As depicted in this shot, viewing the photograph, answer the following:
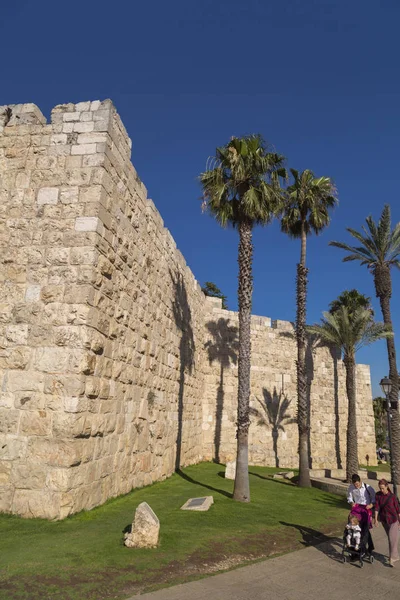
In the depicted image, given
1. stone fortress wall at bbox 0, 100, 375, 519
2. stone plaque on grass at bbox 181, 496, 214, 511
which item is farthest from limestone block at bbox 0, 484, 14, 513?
stone plaque on grass at bbox 181, 496, 214, 511

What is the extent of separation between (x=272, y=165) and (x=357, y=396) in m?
17.1

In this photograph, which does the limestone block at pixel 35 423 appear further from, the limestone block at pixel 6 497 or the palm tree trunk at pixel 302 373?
the palm tree trunk at pixel 302 373

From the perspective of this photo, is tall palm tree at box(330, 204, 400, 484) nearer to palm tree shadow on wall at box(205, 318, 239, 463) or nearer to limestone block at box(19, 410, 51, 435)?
palm tree shadow on wall at box(205, 318, 239, 463)

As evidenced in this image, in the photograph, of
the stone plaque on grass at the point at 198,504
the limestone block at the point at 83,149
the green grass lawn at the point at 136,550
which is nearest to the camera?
the green grass lawn at the point at 136,550

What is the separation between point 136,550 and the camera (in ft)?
17.7

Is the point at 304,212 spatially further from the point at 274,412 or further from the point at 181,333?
the point at 274,412

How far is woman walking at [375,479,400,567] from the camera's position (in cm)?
597

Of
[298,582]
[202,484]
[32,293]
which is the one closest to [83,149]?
[32,293]

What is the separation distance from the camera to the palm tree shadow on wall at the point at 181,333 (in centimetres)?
1381

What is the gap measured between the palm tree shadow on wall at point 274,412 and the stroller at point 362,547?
46.6 ft

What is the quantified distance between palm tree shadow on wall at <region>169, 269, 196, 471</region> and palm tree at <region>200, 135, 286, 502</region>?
2.61m

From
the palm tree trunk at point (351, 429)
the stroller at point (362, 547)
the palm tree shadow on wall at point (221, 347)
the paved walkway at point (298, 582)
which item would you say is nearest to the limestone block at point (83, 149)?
the paved walkway at point (298, 582)

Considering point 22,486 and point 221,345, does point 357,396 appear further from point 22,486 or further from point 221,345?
point 22,486

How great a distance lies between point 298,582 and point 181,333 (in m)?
10.1
